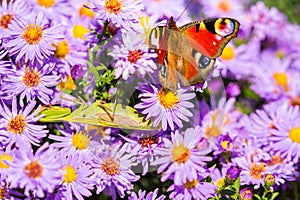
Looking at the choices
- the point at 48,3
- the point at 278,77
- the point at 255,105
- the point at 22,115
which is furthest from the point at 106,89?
the point at 278,77

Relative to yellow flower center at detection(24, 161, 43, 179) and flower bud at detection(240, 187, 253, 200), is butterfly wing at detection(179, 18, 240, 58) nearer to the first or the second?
flower bud at detection(240, 187, 253, 200)

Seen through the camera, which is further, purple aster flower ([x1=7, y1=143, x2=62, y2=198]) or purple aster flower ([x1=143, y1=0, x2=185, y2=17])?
purple aster flower ([x1=143, y1=0, x2=185, y2=17])

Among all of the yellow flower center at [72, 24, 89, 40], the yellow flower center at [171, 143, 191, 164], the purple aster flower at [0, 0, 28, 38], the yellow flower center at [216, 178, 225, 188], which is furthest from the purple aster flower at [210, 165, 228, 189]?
the purple aster flower at [0, 0, 28, 38]

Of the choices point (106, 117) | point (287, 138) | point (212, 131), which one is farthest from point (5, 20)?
point (287, 138)

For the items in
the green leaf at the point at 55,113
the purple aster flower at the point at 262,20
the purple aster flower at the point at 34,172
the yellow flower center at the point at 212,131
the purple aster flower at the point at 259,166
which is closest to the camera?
the purple aster flower at the point at 34,172

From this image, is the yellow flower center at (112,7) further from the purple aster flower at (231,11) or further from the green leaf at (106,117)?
the purple aster flower at (231,11)

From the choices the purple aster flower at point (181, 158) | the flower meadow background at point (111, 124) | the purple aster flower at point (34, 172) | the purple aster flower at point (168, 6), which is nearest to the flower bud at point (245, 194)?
the flower meadow background at point (111, 124)

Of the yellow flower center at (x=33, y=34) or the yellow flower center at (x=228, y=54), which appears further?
the yellow flower center at (x=228, y=54)
